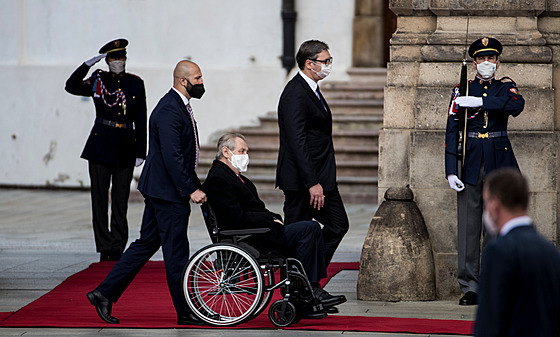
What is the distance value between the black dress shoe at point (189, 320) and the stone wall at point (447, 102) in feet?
6.32

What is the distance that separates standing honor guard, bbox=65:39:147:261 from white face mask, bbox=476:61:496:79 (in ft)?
11.0

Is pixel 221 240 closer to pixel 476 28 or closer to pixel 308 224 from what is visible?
pixel 308 224

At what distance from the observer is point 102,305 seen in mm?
6875

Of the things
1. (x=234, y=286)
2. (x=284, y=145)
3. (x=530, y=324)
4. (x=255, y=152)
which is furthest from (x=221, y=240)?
(x=255, y=152)

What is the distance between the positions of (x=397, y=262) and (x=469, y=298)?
0.52 m

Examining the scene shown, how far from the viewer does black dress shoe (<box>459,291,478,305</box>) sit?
7578 mm

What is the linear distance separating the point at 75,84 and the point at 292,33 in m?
6.74

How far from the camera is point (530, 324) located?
3572 millimetres

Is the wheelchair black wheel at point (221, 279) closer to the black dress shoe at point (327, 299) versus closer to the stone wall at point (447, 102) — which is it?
the black dress shoe at point (327, 299)

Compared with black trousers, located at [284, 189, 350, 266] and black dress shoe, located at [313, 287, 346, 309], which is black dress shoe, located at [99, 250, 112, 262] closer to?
black trousers, located at [284, 189, 350, 266]

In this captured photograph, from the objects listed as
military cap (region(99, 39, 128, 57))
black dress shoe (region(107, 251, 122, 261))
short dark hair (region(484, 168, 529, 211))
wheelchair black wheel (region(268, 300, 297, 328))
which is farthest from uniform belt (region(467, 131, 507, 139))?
short dark hair (region(484, 168, 529, 211))

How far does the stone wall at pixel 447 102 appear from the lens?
799 cm

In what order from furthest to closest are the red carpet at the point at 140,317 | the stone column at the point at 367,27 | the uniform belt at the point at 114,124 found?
the stone column at the point at 367,27, the uniform belt at the point at 114,124, the red carpet at the point at 140,317

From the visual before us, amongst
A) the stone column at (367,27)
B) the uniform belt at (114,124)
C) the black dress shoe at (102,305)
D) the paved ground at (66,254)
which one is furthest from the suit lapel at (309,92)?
the stone column at (367,27)
